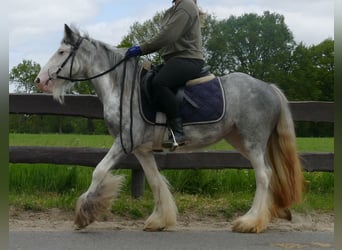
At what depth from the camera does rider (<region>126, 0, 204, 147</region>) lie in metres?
5.99

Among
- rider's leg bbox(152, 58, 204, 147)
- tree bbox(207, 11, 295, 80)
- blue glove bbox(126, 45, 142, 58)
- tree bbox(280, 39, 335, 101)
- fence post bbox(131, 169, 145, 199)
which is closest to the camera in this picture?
rider's leg bbox(152, 58, 204, 147)

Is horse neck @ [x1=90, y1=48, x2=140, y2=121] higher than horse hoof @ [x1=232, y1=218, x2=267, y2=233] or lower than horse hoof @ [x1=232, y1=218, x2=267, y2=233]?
higher

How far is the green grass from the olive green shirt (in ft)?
6.38

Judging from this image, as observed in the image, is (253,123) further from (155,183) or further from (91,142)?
(91,142)

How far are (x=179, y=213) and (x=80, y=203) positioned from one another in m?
1.51

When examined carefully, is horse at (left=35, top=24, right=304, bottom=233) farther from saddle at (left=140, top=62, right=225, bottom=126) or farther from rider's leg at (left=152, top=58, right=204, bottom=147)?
rider's leg at (left=152, top=58, right=204, bottom=147)

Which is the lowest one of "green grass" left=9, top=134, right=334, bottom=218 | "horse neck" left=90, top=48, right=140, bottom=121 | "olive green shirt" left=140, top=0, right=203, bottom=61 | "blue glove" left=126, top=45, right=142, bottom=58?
"green grass" left=9, top=134, right=334, bottom=218

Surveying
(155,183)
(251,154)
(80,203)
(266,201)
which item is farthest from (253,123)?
(80,203)

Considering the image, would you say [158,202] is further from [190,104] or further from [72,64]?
[72,64]

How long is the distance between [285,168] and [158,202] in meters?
1.53

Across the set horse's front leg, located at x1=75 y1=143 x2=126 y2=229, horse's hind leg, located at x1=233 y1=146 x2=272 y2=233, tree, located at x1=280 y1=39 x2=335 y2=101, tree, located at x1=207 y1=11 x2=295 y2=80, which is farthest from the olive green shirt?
tree, located at x1=207 y1=11 x2=295 y2=80

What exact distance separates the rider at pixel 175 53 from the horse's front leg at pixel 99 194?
660 millimetres

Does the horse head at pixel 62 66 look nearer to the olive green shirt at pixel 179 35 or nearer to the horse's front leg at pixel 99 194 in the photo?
the olive green shirt at pixel 179 35

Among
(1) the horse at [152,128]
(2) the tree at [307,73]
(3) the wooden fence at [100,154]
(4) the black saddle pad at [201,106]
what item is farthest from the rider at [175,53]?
(2) the tree at [307,73]
